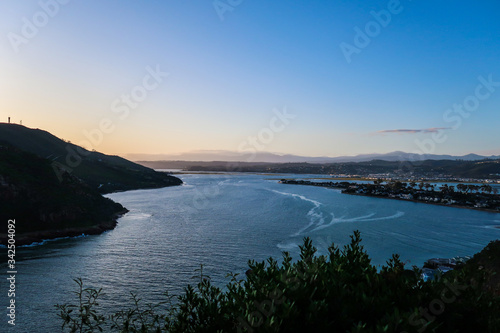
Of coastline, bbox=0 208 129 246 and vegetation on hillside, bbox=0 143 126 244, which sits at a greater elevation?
vegetation on hillside, bbox=0 143 126 244

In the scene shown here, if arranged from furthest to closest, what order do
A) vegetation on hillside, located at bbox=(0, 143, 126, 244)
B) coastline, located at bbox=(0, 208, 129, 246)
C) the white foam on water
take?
1. vegetation on hillside, located at bbox=(0, 143, 126, 244)
2. coastline, located at bbox=(0, 208, 129, 246)
3. the white foam on water

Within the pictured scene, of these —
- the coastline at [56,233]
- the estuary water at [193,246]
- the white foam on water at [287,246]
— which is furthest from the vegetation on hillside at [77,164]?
the white foam on water at [287,246]

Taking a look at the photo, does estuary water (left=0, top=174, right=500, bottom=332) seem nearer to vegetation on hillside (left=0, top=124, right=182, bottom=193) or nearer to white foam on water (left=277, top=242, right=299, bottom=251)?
white foam on water (left=277, top=242, right=299, bottom=251)

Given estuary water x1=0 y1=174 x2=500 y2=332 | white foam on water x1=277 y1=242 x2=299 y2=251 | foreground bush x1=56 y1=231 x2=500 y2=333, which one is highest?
foreground bush x1=56 y1=231 x2=500 y2=333

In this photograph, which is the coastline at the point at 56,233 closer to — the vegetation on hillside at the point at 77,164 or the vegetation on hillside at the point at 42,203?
the vegetation on hillside at the point at 42,203

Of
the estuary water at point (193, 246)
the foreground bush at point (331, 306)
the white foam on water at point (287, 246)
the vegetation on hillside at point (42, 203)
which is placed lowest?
the estuary water at point (193, 246)

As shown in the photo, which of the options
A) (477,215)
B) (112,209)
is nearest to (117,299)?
(112,209)

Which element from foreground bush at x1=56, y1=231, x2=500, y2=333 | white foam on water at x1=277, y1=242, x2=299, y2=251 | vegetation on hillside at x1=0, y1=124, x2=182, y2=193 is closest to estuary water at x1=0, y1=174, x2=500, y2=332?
white foam on water at x1=277, y1=242, x2=299, y2=251

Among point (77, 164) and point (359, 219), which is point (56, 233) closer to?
point (359, 219)
